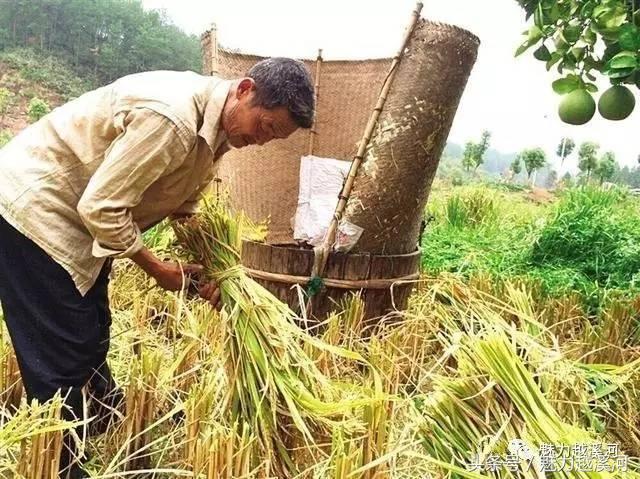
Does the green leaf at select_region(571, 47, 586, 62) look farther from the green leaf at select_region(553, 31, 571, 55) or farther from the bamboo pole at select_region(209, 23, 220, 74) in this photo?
the bamboo pole at select_region(209, 23, 220, 74)

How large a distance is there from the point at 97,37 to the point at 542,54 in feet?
71.8

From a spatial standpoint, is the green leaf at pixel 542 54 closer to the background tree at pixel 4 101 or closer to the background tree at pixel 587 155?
the background tree at pixel 587 155

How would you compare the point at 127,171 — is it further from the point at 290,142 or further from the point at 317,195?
the point at 290,142

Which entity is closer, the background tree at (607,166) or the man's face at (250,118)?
the man's face at (250,118)

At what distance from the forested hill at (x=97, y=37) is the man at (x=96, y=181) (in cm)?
1925

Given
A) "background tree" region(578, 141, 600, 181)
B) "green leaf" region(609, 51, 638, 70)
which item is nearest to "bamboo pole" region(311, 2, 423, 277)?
"green leaf" region(609, 51, 638, 70)

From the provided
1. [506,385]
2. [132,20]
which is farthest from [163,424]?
[132,20]

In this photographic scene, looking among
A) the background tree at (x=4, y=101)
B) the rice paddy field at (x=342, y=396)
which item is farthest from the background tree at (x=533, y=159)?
the rice paddy field at (x=342, y=396)

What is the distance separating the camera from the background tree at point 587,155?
47.0 ft

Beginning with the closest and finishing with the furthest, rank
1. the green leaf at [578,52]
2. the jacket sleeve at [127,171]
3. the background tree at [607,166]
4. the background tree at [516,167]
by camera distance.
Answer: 1. the jacket sleeve at [127,171]
2. the green leaf at [578,52]
3. the background tree at [607,166]
4. the background tree at [516,167]

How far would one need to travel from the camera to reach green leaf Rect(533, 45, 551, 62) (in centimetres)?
178

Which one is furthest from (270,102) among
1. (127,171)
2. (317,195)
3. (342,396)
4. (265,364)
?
(317,195)

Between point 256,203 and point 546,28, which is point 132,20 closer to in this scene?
point 256,203

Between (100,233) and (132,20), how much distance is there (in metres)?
22.9
